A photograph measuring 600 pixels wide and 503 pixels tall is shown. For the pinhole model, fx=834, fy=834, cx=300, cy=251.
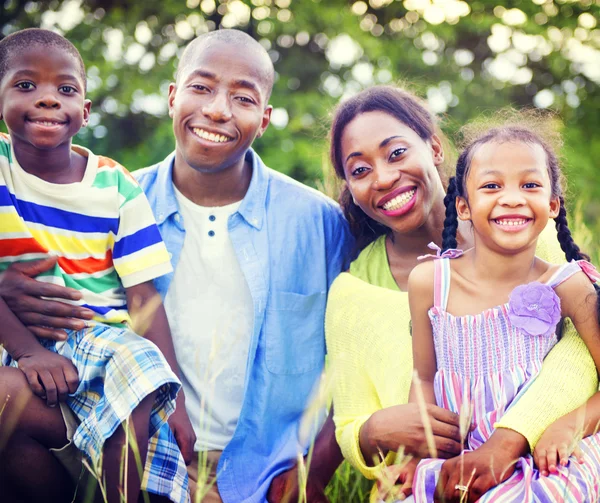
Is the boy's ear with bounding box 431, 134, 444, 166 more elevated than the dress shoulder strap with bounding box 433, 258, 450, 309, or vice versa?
the boy's ear with bounding box 431, 134, 444, 166

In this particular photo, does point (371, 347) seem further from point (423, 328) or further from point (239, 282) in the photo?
point (239, 282)

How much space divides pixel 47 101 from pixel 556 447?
1.78 m

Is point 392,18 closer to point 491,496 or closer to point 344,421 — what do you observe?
point 344,421

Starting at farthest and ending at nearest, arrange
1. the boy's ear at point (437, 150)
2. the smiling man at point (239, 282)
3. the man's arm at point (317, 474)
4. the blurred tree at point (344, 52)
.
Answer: the blurred tree at point (344, 52)
the boy's ear at point (437, 150)
the smiling man at point (239, 282)
the man's arm at point (317, 474)

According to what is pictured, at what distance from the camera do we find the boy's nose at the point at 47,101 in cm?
255

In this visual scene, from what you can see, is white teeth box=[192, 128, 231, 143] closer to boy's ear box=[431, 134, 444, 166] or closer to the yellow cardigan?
the yellow cardigan

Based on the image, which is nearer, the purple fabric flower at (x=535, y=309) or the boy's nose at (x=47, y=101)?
the purple fabric flower at (x=535, y=309)

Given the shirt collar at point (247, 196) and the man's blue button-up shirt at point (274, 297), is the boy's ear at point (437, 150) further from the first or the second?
the shirt collar at point (247, 196)

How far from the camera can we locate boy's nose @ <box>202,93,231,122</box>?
3.00 m

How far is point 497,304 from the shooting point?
7.93ft

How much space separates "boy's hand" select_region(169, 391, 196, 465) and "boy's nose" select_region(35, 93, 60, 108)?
1.01 meters

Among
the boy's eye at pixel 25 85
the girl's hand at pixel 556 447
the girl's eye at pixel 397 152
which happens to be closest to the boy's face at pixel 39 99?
the boy's eye at pixel 25 85

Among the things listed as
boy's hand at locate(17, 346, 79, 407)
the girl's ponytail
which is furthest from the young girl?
boy's hand at locate(17, 346, 79, 407)

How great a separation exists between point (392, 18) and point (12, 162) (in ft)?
24.0
